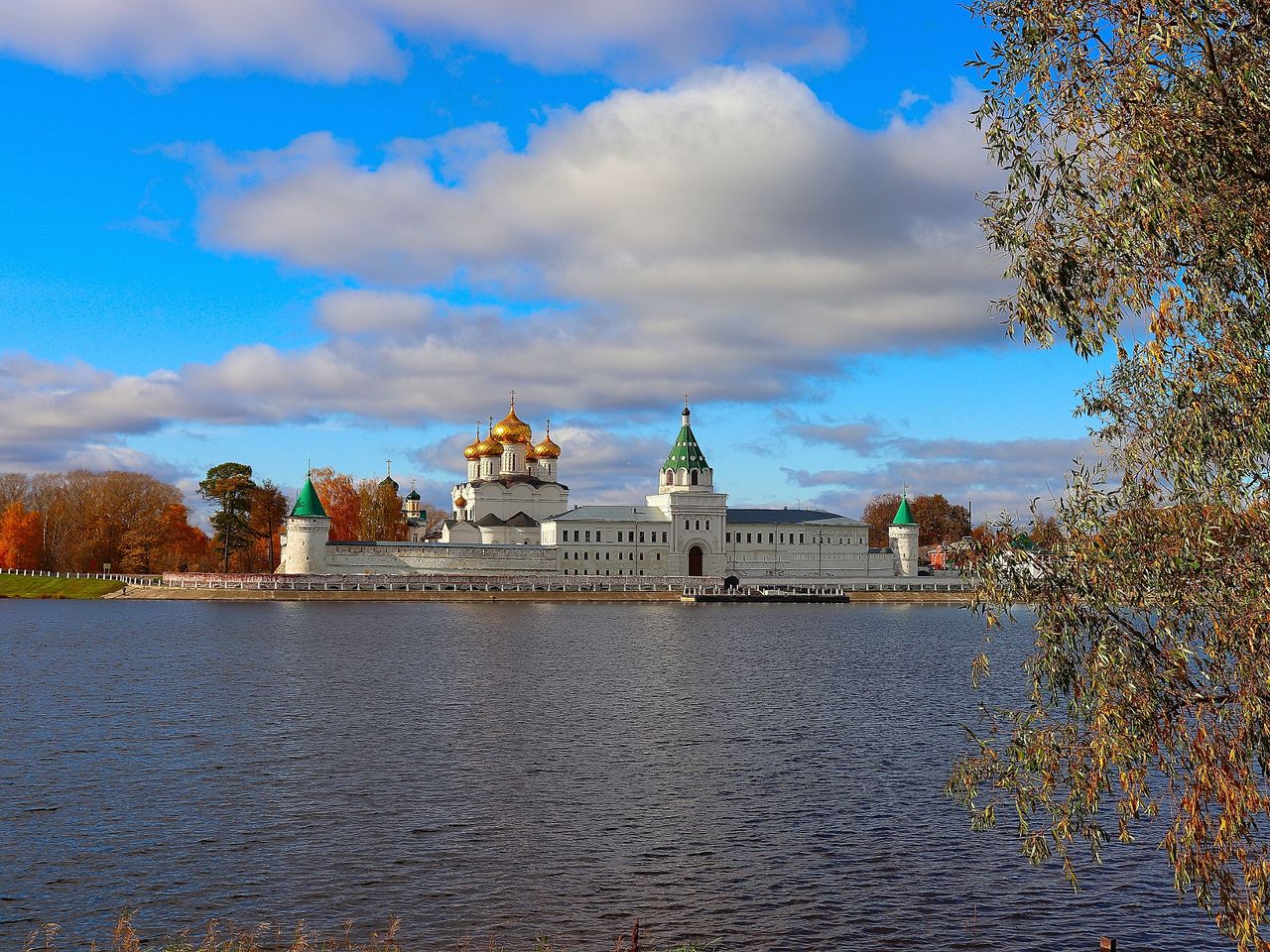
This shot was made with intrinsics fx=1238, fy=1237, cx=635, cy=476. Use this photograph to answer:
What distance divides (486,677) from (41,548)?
67.6 meters

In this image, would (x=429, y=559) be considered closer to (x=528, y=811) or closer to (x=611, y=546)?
(x=611, y=546)

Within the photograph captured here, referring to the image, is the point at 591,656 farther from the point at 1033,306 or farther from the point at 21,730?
the point at 1033,306

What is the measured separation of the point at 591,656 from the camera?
4181 centimetres

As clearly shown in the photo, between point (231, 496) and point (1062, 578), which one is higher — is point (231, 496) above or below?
above

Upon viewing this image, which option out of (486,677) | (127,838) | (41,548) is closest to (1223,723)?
(127,838)

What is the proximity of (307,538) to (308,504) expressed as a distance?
2.39m

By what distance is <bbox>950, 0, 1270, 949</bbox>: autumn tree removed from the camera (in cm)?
886

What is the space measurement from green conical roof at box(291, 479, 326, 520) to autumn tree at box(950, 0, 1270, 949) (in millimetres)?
78146

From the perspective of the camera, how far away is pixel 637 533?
313 ft

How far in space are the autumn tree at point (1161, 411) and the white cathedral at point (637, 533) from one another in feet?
260

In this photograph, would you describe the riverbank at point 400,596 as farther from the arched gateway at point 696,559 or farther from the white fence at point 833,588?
the arched gateway at point 696,559

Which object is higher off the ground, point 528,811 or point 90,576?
point 90,576

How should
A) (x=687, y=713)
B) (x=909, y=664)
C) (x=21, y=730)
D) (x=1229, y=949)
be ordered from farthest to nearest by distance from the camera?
(x=909, y=664)
(x=687, y=713)
(x=21, y=730)
(x=1229, y=949)

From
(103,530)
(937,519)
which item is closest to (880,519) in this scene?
(937,519)
